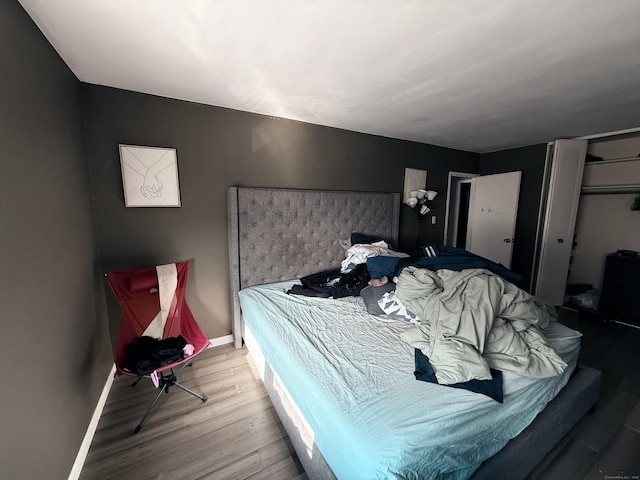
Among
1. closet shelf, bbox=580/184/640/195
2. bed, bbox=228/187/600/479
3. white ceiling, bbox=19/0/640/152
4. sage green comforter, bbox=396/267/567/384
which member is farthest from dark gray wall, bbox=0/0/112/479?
closet shelf, bbox=580/184/640/195

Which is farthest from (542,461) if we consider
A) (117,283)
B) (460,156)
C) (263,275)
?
(460,156)

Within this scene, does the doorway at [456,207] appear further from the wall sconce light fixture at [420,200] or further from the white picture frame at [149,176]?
the white picture frame at [149,176]

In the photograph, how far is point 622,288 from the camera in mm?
3102

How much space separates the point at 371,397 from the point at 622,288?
4.07 meters

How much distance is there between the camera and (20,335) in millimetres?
1028

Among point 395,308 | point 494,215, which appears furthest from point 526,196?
point 395,308

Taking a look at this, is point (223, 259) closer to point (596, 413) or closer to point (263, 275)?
point (263, 275)

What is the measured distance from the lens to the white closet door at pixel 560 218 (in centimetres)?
333

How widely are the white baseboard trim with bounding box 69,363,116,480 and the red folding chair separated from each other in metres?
0.21

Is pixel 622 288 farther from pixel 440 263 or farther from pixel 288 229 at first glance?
pixel 288 229

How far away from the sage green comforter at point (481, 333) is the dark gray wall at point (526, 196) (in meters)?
2.86

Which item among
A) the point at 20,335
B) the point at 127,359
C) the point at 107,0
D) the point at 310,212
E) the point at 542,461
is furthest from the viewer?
the point at 310,212

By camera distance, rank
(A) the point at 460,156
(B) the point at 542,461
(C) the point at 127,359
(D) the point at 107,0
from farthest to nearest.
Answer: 1. (A) the point at 460,156
2. (C) the point at 127,359
3. (B) the point at 542,461
4. (D) the point at 107,0

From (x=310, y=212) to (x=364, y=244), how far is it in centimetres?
73
